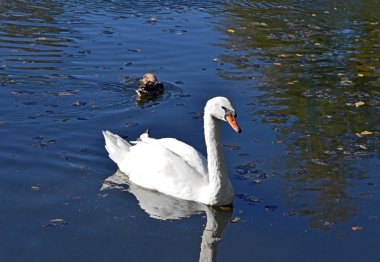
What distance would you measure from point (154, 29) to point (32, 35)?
8.40 feet

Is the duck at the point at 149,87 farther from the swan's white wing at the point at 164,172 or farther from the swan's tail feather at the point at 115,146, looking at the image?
the swan's white wing at the point at 164,172

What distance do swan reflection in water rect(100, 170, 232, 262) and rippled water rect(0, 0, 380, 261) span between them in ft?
0.09

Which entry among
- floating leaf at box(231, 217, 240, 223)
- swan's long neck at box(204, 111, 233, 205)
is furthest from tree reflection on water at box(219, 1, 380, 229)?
swan's long neck at box(204, 111, 233, 205)

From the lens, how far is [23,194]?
1033 centimetres

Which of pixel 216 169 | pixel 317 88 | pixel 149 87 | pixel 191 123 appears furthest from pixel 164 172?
pixel 317 88

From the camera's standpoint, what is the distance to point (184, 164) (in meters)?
10.6

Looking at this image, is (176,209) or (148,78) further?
(148,78)

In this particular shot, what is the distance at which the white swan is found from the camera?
10250mm

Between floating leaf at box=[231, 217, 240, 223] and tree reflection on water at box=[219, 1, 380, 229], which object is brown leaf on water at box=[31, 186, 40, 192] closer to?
floating leaf at box=[231, 217, 240, 223]

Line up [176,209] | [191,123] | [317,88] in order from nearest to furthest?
[176,209]
[191,123]
[317,88]

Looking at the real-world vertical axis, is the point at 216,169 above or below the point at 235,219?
above

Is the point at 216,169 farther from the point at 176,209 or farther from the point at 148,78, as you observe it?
the point at 148,78

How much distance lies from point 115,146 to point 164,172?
42.0 inches

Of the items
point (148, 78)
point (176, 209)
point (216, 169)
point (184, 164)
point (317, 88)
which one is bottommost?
point (317, 88)
